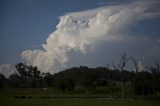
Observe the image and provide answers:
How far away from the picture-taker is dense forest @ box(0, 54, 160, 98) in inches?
3537

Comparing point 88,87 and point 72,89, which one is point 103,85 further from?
point 88,87

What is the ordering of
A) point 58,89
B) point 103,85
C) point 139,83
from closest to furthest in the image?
point 139,83
point 58,89
point 103,85

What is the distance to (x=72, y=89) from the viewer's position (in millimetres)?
125188

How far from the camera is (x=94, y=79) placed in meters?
110

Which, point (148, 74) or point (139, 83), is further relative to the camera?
point (148, 74)

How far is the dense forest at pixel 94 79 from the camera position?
295 ft

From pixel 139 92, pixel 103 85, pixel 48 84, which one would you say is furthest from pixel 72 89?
pixel 48 84

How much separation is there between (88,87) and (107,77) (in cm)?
1785

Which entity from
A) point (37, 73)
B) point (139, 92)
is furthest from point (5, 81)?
point (139, 92)

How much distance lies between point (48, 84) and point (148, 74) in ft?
255

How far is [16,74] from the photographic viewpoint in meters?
167

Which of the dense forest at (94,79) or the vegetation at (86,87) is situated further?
the dense forest at (94,79)

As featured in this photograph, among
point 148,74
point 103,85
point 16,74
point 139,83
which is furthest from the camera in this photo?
point 16,74

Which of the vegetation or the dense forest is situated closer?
the vegetation
